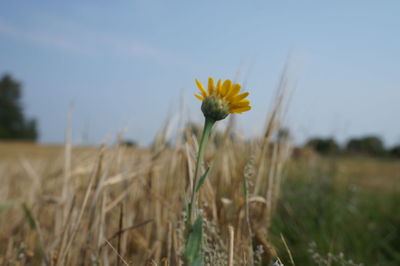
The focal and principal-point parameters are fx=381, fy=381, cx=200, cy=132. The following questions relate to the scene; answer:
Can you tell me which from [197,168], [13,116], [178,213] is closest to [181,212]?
[178,213]

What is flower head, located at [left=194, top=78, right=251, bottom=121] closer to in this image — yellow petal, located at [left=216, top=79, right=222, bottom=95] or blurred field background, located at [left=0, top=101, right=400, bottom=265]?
yellow petal, located at [left=216, top=79, right=222, bottom=95]

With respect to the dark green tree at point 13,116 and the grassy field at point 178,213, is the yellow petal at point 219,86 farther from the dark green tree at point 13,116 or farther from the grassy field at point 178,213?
the dark green tree at point 13,116

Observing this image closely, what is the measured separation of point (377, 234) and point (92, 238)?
1.60 meters

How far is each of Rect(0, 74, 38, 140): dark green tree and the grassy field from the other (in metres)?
34.2

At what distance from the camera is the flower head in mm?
616

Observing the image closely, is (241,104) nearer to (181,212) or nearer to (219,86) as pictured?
(219,86)

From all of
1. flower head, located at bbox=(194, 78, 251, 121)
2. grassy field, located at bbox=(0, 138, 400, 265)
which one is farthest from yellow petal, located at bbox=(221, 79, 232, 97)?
grassy field, located at bbox=(0, 138, 400, 265)

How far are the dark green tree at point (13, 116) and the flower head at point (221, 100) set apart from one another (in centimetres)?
3601

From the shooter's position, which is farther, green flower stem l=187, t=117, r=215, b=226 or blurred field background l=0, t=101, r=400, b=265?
blurred field background l=0, t=101, r=400, b=265

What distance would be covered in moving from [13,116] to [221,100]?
124 ft

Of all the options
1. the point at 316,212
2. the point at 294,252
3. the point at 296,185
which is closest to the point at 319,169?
the point at 296,185

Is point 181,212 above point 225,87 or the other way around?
the other way around

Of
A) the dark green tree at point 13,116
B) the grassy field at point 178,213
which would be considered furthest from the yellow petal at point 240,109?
the dark green tree at point 13,116

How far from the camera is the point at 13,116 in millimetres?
34438
